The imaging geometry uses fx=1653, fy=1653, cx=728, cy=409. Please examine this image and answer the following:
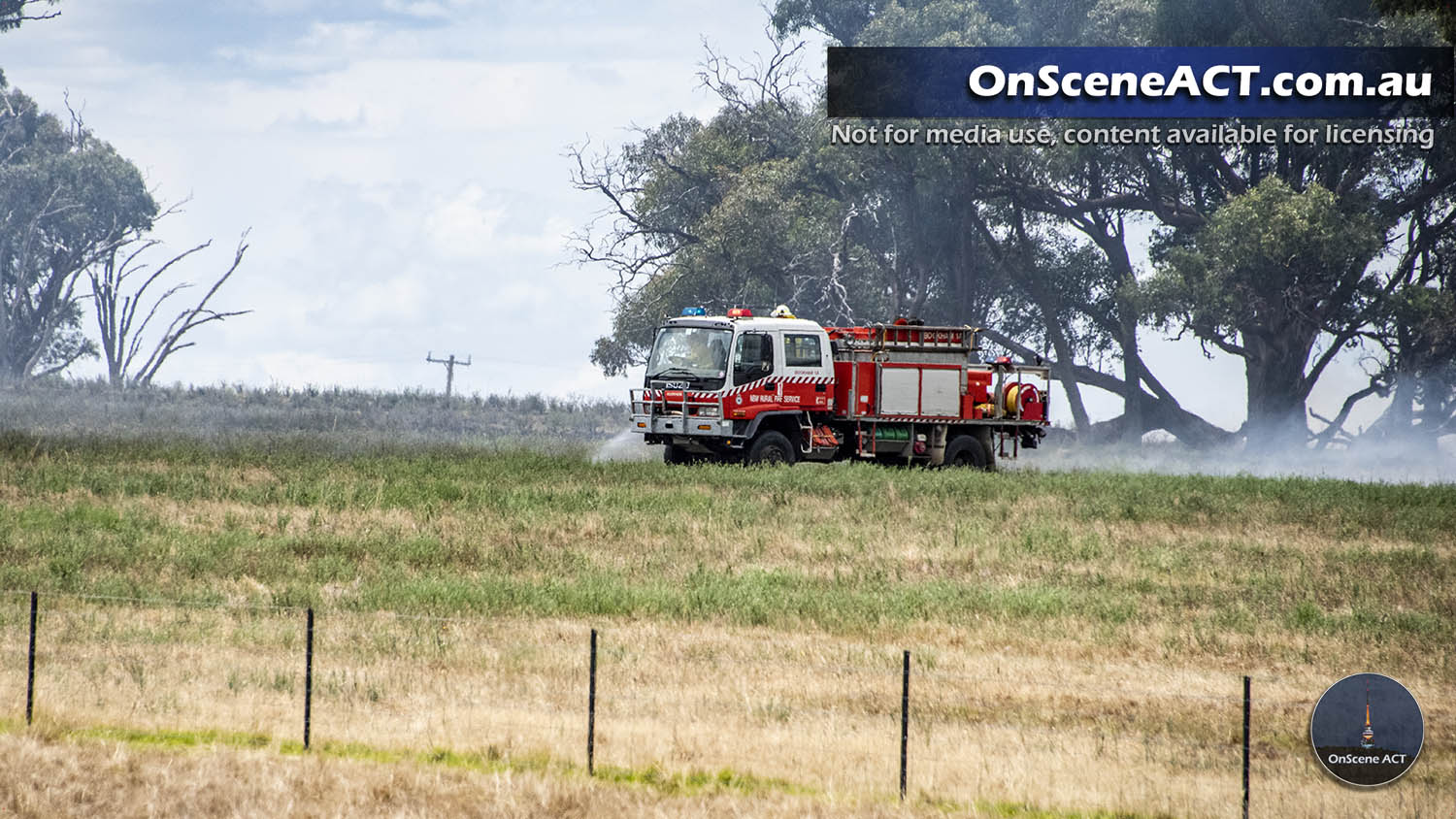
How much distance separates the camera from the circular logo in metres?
11.3

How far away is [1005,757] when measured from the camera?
12.9 metres

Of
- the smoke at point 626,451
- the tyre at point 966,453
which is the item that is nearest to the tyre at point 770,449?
the tyre at point 966,453

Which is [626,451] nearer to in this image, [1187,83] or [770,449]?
[770,449]

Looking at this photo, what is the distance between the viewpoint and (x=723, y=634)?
17.0 metres

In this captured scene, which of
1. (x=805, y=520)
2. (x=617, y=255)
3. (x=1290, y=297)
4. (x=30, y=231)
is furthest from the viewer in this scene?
(x=30, y=231)

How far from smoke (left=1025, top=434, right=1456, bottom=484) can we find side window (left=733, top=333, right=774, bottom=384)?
2096cm

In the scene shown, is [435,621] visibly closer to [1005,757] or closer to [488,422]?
[1005,757]

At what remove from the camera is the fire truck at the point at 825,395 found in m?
30.4

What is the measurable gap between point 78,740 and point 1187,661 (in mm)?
10246

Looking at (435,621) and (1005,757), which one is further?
(435,621)

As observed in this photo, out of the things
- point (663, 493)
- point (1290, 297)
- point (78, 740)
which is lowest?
point (78, 740)

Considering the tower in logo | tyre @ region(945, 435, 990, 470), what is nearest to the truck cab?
tyre @ region(945, 435, 990, 470)

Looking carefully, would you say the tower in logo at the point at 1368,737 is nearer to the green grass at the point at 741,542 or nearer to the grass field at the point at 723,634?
the grass field at the point at 723,634

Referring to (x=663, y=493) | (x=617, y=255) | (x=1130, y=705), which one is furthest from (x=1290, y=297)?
(x=1130, y=705)
